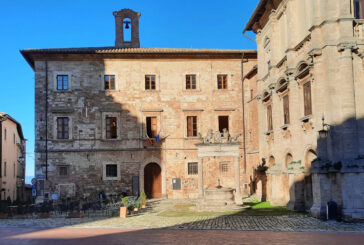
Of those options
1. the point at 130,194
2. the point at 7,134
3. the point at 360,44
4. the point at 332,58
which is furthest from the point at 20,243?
the point at 7,134

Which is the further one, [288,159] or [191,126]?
[191,126]

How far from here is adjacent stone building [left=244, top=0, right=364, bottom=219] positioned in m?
15.8

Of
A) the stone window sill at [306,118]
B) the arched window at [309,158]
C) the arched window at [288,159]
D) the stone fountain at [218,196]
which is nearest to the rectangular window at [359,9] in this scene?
the stone window sill at [306,118]

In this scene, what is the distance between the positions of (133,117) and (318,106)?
52.6ft

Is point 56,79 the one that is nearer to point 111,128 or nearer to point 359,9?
point 111,128

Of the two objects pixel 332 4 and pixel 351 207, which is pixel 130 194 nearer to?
pixel 351 207

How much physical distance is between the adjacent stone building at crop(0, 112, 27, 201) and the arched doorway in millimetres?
10515

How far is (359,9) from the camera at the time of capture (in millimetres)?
16750

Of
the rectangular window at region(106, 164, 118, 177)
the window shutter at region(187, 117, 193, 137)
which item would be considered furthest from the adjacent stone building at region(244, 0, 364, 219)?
the rectangular window at region(106, 164, 118, 177)

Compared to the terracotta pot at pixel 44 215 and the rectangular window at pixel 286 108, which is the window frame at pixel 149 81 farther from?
the terracotta pot at pixel 44 215

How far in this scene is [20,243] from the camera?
12.4 metres

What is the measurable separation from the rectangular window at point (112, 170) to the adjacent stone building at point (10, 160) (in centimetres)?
780

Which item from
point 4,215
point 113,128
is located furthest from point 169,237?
point 113,128

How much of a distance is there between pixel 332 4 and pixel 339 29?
3.78 feet
